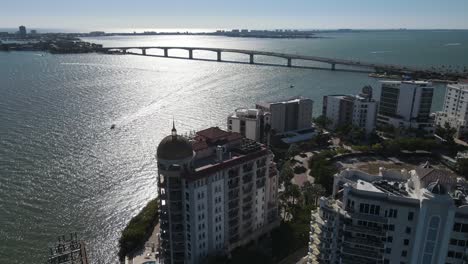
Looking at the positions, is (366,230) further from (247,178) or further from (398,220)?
(247,178)

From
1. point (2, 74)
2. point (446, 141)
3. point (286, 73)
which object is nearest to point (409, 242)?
point (446, 141)

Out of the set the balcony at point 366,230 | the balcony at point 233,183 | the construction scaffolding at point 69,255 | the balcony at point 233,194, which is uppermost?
the balcony at point 366,230

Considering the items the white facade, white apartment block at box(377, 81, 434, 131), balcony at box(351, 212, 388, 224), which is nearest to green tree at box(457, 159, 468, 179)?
white apartment block at box(377, 81, 434, 131)

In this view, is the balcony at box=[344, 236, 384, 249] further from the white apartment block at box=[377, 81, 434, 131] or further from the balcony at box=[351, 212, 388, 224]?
the white apartment block at box=[377, 81, 434, 131]

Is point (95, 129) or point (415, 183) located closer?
point (415, 183)

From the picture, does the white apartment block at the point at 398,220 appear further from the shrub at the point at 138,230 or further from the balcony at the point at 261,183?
the shrub at the point at 138,230

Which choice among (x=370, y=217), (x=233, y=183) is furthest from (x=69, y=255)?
(x=370, y=217)

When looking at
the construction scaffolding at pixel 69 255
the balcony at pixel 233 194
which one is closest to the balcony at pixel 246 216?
the balcony at pixel 233 194
